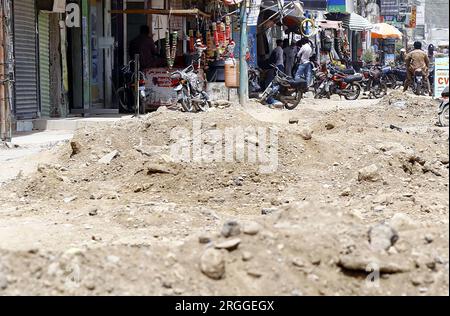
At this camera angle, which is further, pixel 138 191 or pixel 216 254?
pixel 138 191

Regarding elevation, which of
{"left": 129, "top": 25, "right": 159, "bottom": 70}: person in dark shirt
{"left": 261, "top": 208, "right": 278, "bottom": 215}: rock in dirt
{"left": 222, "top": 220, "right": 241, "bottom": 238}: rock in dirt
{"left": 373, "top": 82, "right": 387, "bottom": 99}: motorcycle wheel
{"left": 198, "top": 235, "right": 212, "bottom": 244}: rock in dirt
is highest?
{"left": 129, "top": 25, "right": 159, "bottom": 70}: person in dark shirt

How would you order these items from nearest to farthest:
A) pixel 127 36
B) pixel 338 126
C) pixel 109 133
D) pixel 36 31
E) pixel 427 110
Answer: pixel 109 133
pixel 338 126
pixel 36 31
pixel 427 110
pixel 127 36

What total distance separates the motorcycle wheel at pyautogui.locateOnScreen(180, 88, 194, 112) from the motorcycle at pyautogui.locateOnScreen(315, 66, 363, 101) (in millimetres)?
8607

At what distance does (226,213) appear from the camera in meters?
8.88

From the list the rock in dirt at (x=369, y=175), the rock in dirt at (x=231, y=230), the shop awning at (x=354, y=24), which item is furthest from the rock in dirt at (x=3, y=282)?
the shop awning at (x=354, y=24)

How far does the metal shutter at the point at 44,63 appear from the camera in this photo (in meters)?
17.8

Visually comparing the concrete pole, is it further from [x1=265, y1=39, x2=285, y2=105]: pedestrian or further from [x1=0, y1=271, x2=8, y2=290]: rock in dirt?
[x1=265, y1=39, x2=285, y2=105]: pedestrian

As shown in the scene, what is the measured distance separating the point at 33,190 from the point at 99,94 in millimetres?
11090

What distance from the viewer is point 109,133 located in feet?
38.8

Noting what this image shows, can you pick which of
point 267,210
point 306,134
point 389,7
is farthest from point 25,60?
point 389,7

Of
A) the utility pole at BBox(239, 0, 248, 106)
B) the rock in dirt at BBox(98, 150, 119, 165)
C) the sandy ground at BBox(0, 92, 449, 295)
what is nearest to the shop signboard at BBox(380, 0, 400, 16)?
the utility pole at BBox(239, 0, 248, 106)

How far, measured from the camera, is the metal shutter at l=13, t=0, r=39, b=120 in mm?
16625
